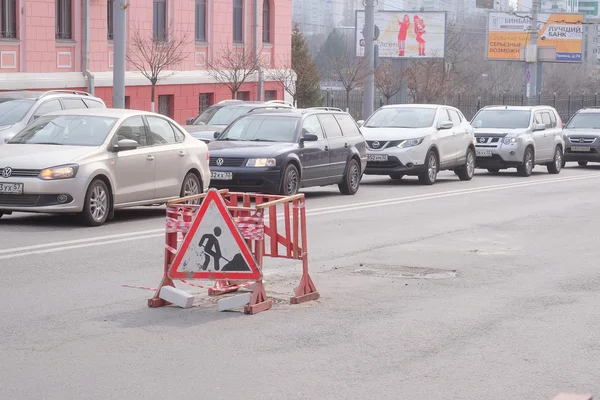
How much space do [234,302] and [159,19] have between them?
28253 millimetres

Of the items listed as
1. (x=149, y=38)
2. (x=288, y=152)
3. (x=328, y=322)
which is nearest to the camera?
(x=328, y=322)

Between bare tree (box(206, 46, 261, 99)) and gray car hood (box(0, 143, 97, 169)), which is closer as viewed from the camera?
gray car hood (box(0, 143, 97, 169))

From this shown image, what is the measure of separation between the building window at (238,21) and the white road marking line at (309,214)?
14.9m

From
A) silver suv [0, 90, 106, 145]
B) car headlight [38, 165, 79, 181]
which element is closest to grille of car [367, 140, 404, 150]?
silver suv [0, 90, 106, 145]

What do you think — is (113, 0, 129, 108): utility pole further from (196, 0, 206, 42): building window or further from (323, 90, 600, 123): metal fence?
(323, 90, 600, 123): metal fence

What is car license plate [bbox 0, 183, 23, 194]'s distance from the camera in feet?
46.8

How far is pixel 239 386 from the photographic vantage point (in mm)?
6785

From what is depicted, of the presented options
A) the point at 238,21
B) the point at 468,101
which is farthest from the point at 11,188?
the point at 468,101

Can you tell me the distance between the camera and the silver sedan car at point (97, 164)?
1438cm

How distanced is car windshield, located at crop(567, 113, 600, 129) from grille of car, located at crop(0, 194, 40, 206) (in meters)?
23.9

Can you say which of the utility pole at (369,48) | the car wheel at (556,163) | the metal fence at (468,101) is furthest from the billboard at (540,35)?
the car wheel at (556,163)

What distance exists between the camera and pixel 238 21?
41000mm

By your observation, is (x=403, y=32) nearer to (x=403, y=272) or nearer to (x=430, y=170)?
(x=430, y=170)

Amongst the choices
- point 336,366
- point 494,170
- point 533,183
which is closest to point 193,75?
point 494,170
